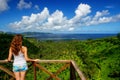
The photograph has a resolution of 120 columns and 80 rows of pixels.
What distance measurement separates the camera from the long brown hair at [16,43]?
20.6 ft

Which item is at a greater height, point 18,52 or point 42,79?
point 18,52

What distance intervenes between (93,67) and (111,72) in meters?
3.24

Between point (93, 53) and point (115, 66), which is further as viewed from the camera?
point (93, 53)

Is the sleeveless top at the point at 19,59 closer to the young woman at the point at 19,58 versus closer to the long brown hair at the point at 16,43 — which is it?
the young woman at the point at 19,58

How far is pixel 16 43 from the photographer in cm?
631

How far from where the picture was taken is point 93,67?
2181 centimetres

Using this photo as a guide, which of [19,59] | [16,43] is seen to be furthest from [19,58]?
[16,43]

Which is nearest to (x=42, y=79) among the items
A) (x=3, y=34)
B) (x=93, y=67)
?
(x=93, y=67)

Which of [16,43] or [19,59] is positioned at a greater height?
[16,43]

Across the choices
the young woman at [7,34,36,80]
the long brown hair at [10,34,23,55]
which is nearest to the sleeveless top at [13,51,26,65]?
the young woman at [7,34,36,80]

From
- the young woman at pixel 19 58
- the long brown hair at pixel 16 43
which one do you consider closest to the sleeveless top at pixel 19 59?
the young woman at pixel 19 58

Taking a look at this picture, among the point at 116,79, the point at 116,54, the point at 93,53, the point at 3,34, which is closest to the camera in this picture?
the point at 116,79

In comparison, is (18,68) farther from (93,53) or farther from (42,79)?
(93,53)

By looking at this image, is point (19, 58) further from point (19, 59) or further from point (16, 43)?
point (16, 43)
